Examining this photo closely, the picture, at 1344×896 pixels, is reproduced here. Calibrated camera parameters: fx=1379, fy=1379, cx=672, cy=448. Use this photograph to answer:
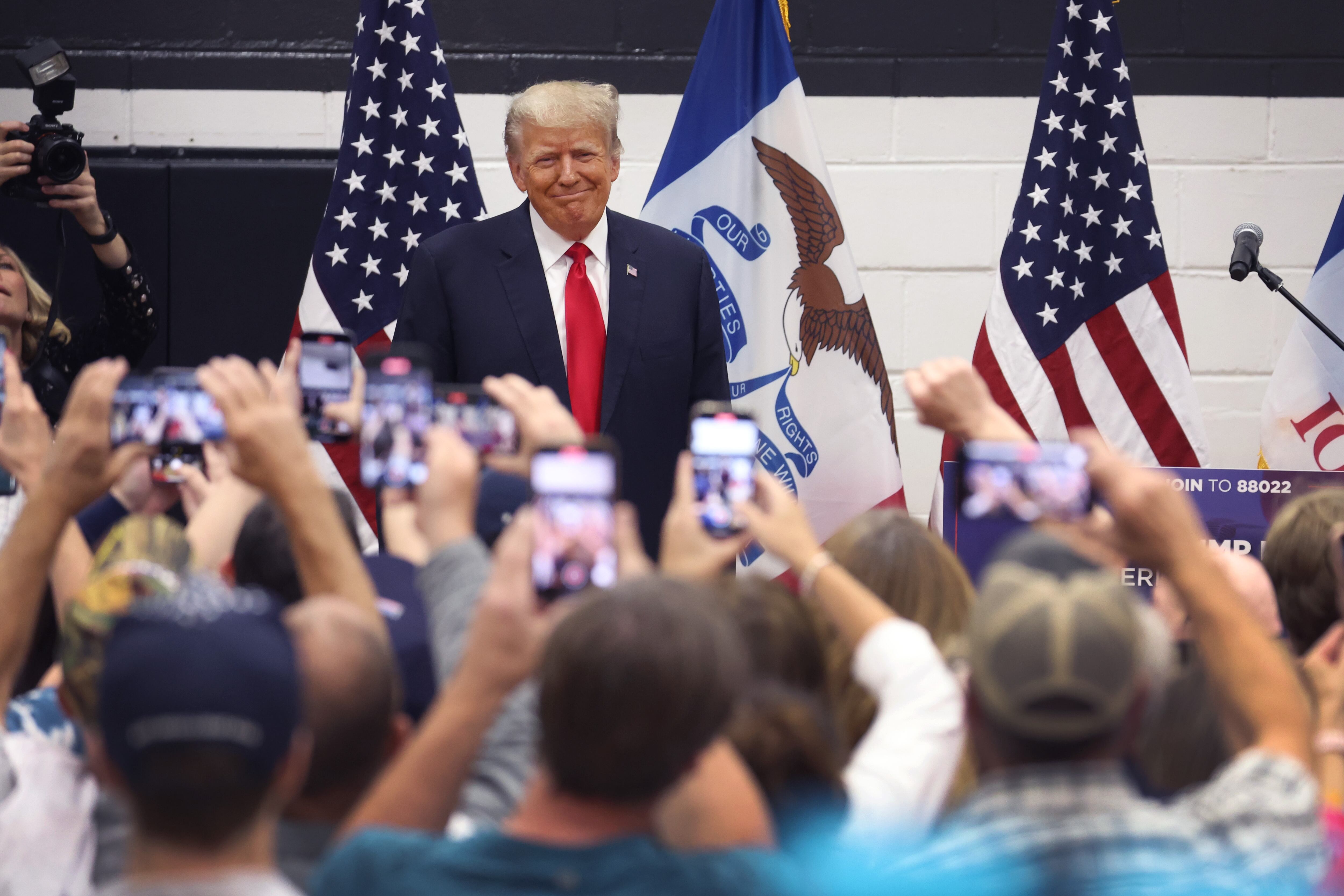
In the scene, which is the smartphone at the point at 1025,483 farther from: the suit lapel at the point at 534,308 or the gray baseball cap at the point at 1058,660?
the suit lapel at the point at 534,308

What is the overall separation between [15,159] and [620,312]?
1.26 metres

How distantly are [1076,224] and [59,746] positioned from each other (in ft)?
8.23

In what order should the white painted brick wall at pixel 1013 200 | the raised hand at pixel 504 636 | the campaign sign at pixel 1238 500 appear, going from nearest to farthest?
the raised hand at pixel 504 636
the campaign sign at pixel 1238 500
the white painted brick wall at pixel 1013 200

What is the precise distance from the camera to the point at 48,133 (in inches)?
108

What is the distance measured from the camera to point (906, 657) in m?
1.24

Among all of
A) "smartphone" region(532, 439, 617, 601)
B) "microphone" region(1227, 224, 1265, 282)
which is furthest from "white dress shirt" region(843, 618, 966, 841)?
"microphone" region(1227, 224, 1265, 282)

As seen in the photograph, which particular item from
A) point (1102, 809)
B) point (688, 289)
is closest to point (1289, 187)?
point (688, 289)

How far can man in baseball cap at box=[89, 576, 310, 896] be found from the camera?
91 cm

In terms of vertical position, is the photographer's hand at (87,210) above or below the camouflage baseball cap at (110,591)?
above

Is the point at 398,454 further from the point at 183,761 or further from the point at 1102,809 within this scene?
the point at 1102,809

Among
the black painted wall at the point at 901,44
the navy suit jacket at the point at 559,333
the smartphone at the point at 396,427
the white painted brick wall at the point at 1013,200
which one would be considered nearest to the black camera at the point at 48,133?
the navy suit jacket at the point at 559,333

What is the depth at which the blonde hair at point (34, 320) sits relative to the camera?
2717mm

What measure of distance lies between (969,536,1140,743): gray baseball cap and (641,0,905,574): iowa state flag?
2028 millimetres

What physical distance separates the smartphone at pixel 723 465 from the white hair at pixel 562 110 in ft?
4.16
